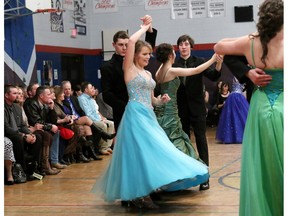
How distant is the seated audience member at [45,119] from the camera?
25.8 feet

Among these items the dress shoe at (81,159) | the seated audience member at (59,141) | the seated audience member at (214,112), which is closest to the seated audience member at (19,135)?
the seated audience member at (59,141)

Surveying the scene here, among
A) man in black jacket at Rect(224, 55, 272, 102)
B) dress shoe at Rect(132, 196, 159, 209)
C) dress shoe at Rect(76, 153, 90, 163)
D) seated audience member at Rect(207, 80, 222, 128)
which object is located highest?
man in black jacket at Rect(224, 55, 272, 102)

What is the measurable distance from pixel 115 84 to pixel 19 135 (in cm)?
207

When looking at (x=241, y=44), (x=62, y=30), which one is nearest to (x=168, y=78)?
(x=241, y=44)

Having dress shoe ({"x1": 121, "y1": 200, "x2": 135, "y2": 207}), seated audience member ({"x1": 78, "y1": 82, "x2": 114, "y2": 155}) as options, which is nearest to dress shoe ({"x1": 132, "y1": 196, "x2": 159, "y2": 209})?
dress shoe ({"x1": 121, "y1": 200, "x2": 135, "y2": 207})

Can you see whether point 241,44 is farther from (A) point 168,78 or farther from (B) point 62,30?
(B) point 62,30

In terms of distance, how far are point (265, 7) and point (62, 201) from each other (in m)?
3.47

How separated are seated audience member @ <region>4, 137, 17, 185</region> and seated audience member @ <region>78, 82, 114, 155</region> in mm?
2716

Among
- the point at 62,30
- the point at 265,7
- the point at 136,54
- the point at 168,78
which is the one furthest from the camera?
the point at 62,30

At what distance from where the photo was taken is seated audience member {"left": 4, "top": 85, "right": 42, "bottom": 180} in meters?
7.19

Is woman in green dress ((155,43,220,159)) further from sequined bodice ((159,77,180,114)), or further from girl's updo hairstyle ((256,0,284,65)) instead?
girl's updo hairstyle ((256,0,284,65))

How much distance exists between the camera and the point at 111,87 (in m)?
5.63

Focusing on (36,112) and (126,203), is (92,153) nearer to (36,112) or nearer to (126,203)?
(36,112)

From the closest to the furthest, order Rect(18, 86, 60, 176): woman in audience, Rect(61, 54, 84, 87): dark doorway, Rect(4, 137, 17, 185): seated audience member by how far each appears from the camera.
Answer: Rect(4, 137, 17, 185): seated audience member, Rect(18, 86, 60, 176): woman in audience, Rect(61, 54, 84, 87): dark doorway
